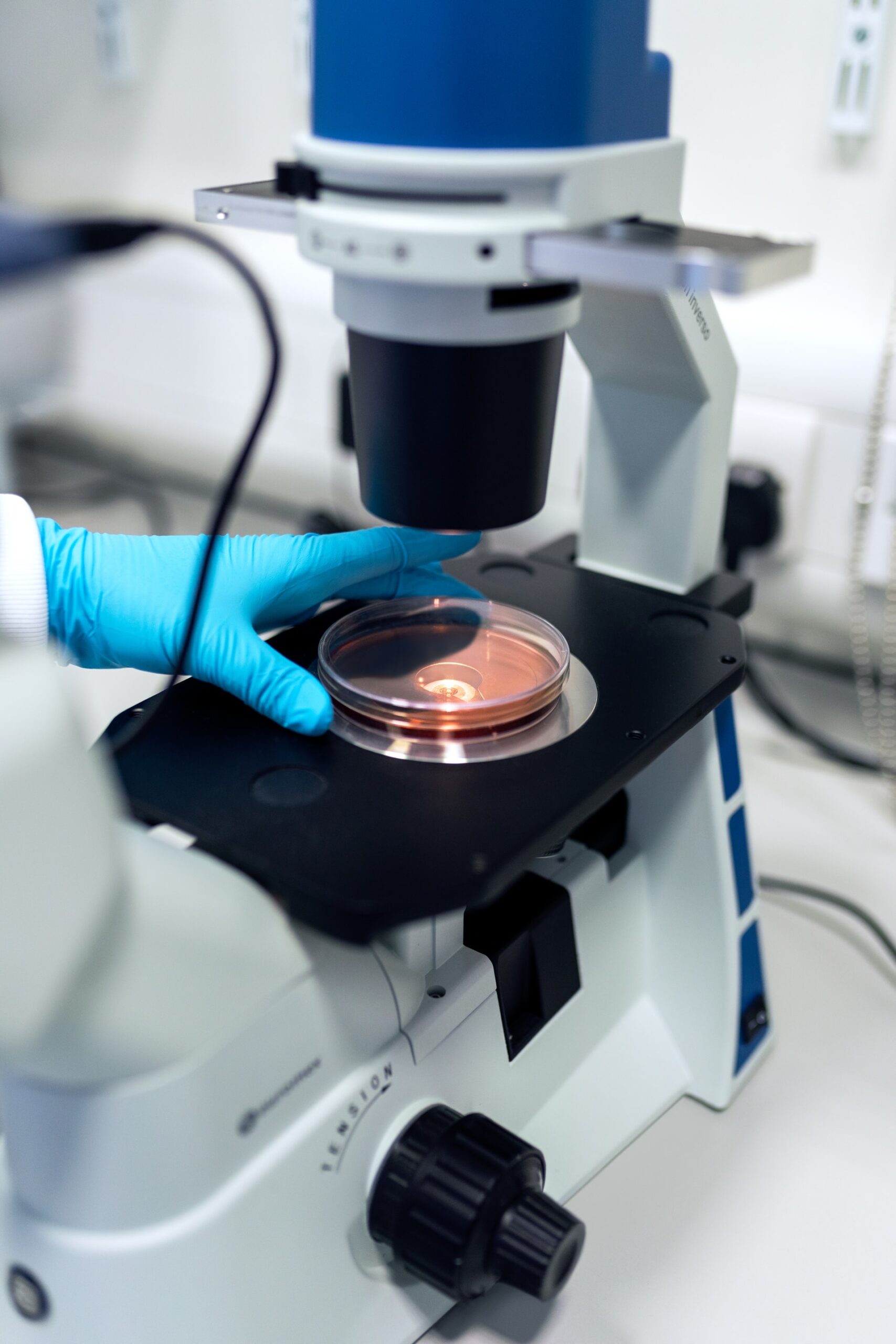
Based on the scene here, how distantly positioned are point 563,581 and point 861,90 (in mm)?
546

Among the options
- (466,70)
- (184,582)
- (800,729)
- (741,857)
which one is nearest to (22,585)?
(184,582)

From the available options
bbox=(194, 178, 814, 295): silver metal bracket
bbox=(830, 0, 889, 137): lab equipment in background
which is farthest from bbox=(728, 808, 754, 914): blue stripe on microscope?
bbox=(830, 0, 889, 137): lab equipment in background

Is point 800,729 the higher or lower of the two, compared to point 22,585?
lower

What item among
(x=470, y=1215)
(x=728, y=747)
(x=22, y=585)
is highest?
(x=22, y=585)

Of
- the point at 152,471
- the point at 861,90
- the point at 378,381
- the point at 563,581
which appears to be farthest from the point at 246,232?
the point at 378,381

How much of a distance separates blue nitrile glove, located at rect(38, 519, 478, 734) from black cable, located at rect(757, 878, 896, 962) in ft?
1.23

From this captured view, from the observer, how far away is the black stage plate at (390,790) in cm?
50

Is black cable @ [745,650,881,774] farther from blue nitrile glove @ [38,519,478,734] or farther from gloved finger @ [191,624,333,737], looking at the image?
gloved finger @ [191,624,333,737]

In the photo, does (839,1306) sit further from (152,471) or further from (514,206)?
(152,471)

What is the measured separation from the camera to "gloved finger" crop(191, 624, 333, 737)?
1.99 ft

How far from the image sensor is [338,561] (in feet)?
2.37

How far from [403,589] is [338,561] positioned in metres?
0.06

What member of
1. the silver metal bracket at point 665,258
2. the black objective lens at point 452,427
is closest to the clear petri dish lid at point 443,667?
the black objective lens at point 452,427

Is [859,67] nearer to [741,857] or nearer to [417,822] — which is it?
[741,857]
